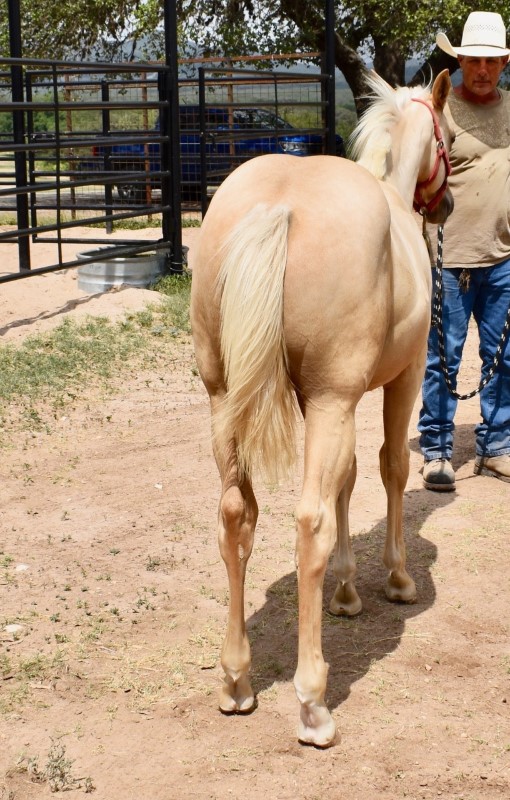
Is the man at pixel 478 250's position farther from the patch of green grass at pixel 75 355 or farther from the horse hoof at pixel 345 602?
the patch of green grass at pixel 75 355

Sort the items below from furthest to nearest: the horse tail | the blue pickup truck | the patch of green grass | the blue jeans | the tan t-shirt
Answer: the blue pickup truck
the patch of green grass
the blue jeans
the tan t-shirt
the horse tail

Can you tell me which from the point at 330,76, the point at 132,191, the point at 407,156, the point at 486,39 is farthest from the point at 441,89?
the point at 132,191

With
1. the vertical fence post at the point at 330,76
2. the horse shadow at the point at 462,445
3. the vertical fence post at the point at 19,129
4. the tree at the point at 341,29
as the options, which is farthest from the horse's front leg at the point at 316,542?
the tree at the point at 341,29

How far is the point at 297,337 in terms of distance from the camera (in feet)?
8.91

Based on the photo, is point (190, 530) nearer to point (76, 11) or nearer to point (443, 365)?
point (443, 365)

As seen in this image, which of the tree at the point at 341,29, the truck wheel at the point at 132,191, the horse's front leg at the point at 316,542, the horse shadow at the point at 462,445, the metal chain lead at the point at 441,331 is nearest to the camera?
the horse's front leg at the point at 316,542

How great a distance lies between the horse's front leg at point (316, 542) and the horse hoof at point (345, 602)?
84 cm

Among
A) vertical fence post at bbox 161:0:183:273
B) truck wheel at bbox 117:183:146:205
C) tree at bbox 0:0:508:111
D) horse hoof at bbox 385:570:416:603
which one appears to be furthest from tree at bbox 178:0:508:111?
horse hoof at bbox 385:570:416:603

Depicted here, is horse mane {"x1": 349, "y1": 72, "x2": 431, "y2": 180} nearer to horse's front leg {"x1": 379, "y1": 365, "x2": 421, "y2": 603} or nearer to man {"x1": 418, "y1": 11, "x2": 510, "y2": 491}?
man {"x1": 418, "y1": 11, "x2": 510, "y2": 491}

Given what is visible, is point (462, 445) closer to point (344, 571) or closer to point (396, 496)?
point (396, 496)

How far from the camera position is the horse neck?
3670 millimetres

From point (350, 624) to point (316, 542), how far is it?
0.97 meters

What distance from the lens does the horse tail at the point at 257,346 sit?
264 centimetres

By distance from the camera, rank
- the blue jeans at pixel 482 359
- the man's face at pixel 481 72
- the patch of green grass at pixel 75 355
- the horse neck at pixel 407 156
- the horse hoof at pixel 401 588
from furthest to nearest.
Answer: the patch of green grass at pixel 75 355 < the blue jeans at pixel 482 359 < the man's face at pixel 481 72 < the horse hoof at pixel 401 588 < the horse neck at pixel 407 156
